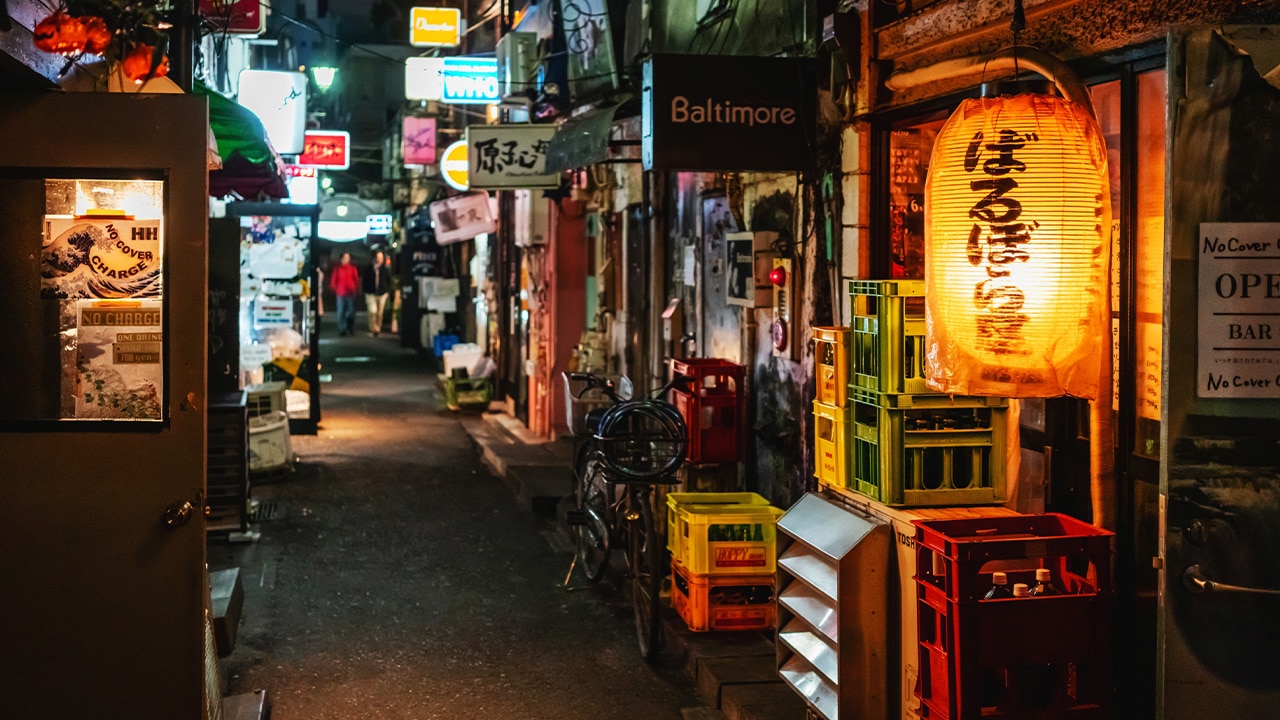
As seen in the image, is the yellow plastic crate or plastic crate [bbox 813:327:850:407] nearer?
plastic crate [bbox 813:327:850:407]

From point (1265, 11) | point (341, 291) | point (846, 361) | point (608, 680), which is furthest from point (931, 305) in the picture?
point (341, 291)

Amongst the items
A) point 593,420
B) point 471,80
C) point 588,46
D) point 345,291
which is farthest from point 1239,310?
point 345,291

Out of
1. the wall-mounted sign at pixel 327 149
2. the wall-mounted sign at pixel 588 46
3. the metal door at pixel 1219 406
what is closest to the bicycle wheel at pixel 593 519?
the wall-mounted sign at pixel 588 46

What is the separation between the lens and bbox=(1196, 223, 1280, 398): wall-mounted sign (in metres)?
4.23

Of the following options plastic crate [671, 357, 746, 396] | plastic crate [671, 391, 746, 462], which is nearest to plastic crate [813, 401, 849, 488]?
plastic crate [671, 391, 746, 462]

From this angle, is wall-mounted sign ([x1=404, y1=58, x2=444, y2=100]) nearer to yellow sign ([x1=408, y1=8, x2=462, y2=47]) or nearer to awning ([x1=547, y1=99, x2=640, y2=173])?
yellow sign ([x1=408, y1=8, x2=462, y2=47])

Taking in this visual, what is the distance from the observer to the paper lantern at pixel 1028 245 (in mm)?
4945

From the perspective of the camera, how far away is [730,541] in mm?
8352

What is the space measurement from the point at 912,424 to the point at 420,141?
77.6 feet

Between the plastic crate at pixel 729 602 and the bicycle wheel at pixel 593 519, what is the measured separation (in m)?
1.66

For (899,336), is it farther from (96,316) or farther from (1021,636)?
(96,316)

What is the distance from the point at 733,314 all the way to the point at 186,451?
675 centimetres

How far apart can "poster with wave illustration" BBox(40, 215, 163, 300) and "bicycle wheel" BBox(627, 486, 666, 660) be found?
438 cm

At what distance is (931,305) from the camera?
211 inches
